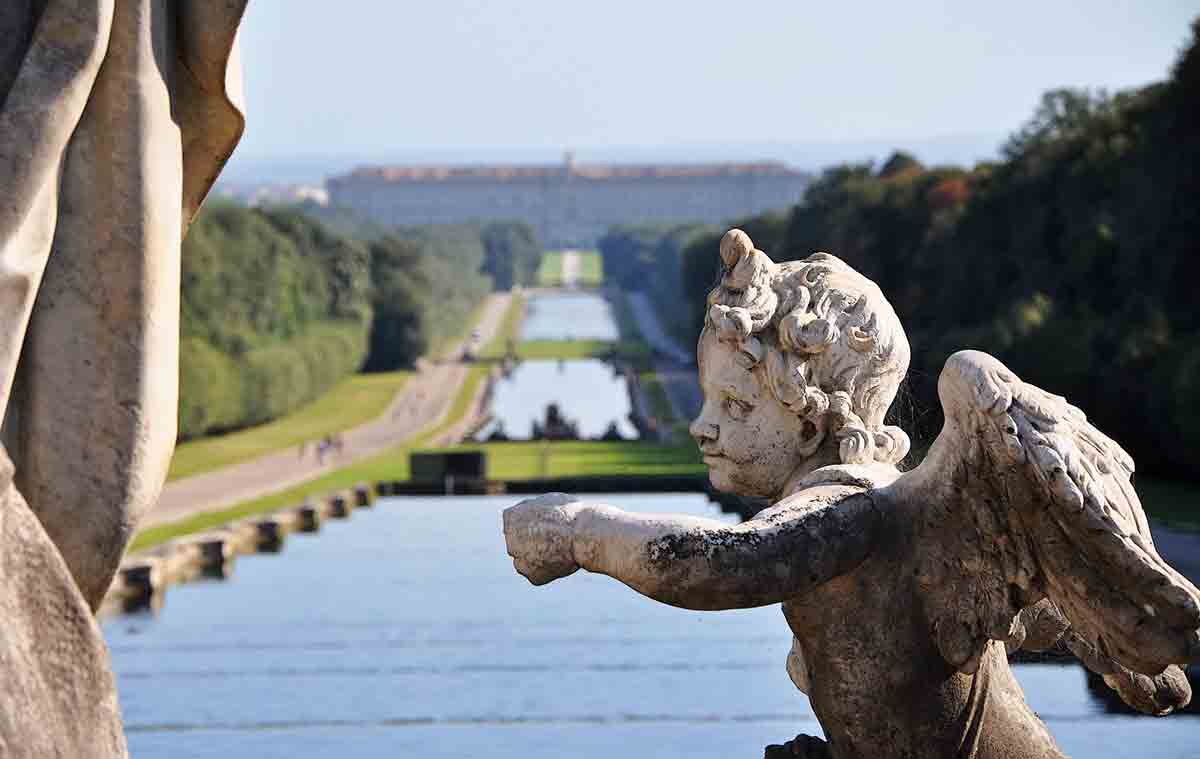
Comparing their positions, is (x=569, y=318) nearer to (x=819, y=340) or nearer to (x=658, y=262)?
(x=658, y=262)

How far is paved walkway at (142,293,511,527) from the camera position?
33.7 meters

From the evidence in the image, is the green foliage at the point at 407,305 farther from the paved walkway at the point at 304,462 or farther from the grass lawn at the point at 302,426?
the paved walkway at the point at 304,462

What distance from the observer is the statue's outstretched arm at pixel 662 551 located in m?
4.05

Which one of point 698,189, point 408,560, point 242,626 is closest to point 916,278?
point 408,560

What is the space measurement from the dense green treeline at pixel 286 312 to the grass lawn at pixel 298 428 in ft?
1.22

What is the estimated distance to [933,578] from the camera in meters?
4.30

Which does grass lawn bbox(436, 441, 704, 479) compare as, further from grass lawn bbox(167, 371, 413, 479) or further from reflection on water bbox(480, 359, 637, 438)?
grass lawn bbox(167, 371, 413, 479)

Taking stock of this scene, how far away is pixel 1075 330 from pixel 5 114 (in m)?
33.3

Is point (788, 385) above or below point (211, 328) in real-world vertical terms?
above

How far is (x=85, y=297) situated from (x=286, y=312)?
5946 centimetres

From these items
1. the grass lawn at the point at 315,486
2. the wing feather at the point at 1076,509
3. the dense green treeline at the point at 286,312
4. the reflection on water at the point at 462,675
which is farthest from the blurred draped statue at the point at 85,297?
the dense green treeline at the point at 286,312

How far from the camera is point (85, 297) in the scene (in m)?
3.88

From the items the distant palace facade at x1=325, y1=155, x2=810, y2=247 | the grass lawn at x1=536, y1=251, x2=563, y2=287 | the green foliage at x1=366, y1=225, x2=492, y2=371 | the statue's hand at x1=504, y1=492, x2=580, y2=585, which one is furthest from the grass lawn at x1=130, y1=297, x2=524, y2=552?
the distant palace facade at x1=325, y1=155, x2=810, y2=247

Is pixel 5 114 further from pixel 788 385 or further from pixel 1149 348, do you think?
pixel 1149 348
